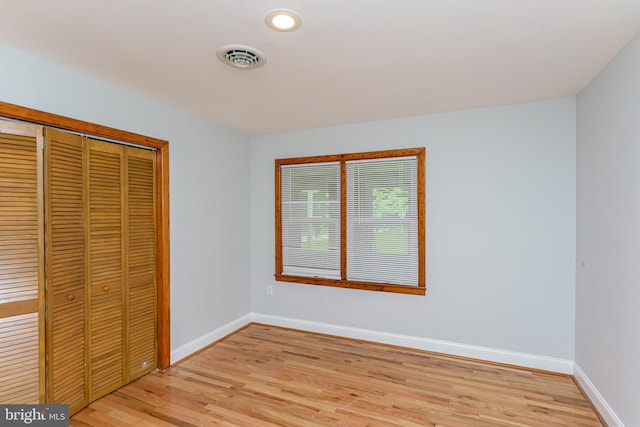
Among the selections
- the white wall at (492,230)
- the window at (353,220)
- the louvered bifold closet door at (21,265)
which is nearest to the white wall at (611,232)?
the white wall at (492,230)

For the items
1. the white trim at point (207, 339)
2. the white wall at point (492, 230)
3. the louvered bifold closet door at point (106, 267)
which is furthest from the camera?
the white trim at point (207, 339)

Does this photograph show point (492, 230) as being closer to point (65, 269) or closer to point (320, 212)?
point (320, 212)

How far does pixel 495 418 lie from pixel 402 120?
2.64m

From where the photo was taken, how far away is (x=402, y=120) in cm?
340

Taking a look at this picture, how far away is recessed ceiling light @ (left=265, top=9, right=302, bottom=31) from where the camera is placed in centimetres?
161

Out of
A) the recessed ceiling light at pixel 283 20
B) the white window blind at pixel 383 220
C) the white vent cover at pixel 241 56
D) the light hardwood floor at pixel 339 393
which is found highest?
the recessed ceiling light at pixel 283 20

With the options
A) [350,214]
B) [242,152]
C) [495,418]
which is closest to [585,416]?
[495,418]

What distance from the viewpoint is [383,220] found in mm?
3461

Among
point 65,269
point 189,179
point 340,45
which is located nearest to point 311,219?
point 189,179

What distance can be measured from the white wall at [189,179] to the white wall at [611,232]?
333cm

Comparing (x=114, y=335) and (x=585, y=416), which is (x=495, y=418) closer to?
(x=585, y=416)

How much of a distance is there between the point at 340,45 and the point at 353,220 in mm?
2000

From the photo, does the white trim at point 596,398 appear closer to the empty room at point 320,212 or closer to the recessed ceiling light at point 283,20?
the empty room at point 320,212

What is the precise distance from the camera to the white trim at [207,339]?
3127mm
